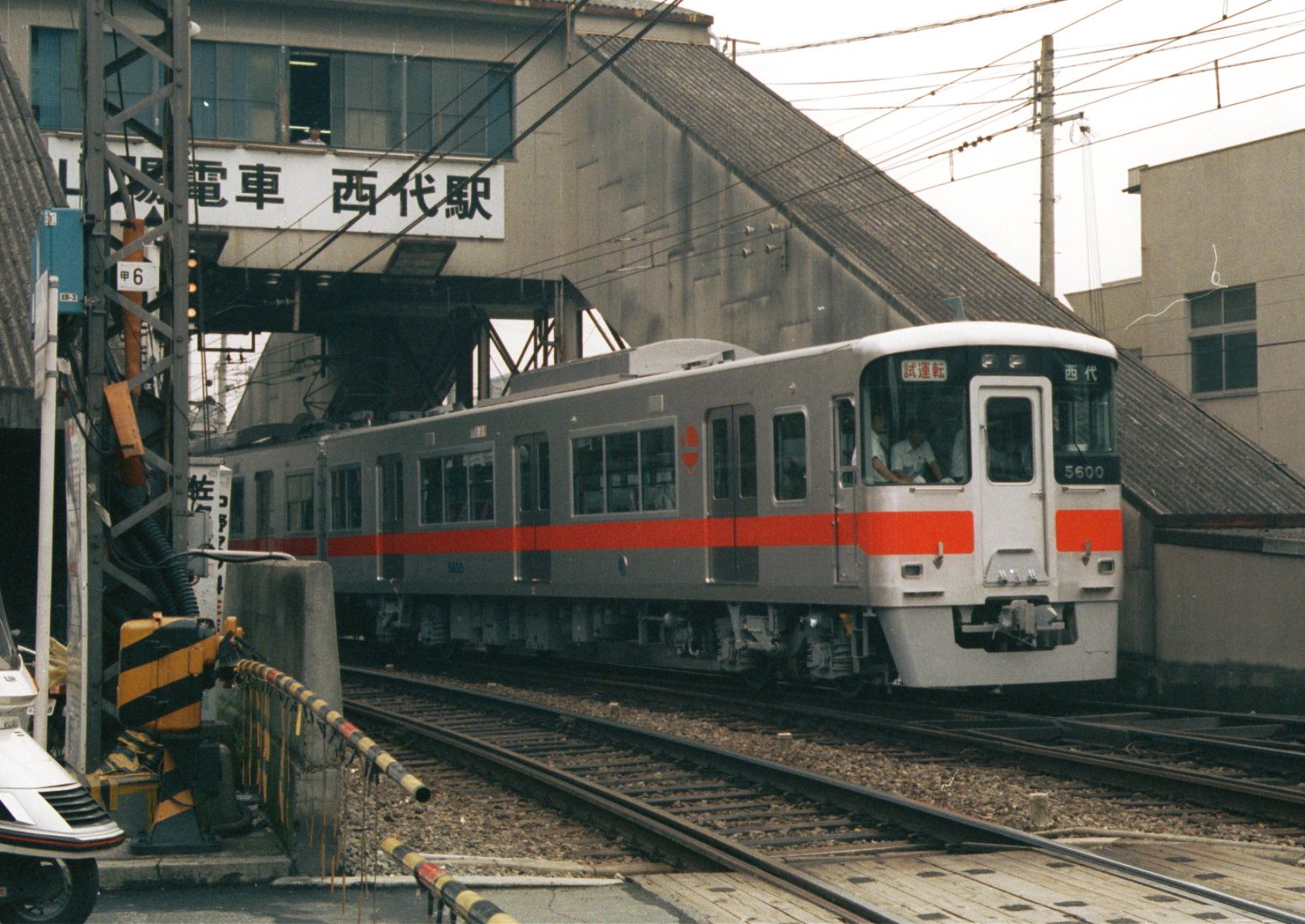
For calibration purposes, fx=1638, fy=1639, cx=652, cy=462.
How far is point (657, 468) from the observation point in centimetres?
1605

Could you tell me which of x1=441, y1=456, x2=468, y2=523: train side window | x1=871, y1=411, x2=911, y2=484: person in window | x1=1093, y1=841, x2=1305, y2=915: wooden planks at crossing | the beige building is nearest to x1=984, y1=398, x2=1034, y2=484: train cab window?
x1=871, y1=411, x2=911, y2=484: person in window

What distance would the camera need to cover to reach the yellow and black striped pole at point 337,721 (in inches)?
227

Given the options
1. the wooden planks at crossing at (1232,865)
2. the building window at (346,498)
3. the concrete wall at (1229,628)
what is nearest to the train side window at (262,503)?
the building window at (346,498)

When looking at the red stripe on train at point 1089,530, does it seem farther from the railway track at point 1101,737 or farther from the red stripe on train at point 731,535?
the railway track at point 1101,737

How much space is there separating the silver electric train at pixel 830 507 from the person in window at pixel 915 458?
0.05 ft

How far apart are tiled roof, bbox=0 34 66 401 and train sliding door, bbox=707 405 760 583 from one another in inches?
237

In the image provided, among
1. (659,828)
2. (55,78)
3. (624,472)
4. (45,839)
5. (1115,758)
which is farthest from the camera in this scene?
(55,78)

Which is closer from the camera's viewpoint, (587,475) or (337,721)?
(337,721)

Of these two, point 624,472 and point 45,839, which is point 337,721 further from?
point 624,472

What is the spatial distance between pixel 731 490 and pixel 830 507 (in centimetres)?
158

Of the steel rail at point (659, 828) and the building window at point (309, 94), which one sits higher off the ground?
the building window at point (309, 94)

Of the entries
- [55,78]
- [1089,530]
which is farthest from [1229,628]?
[55,78]

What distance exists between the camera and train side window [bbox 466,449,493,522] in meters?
19.5

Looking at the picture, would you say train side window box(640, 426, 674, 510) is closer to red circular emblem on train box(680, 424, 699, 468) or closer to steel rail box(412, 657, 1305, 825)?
red circular emblem on train box(680, 424, 699, 468)
